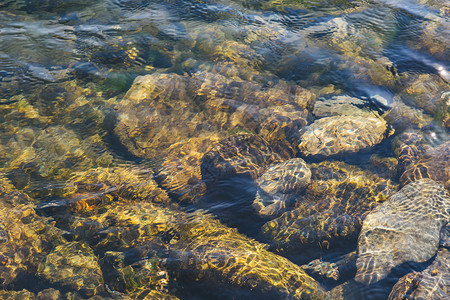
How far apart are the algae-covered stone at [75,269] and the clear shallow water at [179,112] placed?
1 cm

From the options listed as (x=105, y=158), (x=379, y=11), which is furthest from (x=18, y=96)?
(x=379, y=11)

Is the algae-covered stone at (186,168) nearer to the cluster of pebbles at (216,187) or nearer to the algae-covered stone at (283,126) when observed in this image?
the cluster of pebbles at (216,187)

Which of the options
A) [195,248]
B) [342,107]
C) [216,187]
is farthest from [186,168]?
[342,107]

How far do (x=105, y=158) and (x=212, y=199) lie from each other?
1.73 meters

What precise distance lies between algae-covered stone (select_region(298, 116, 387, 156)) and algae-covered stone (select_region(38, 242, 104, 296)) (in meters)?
3.23

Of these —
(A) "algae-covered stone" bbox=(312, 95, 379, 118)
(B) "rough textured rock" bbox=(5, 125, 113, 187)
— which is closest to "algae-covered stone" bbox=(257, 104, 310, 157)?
(A) "algae-covered stone" bbox=(312, 95, 379, 118)

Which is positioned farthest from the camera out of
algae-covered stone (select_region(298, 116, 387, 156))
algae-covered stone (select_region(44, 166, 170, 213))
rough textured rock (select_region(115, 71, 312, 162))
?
rough textured rock (select_region(115, 71, 312, 162))

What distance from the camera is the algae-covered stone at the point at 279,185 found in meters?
4.23

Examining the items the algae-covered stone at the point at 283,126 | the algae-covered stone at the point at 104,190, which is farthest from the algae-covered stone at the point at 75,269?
the algae-covered stone at the point at 283,126

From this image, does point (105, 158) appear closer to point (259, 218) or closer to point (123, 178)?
point (123, 178)

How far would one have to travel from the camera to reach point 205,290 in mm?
3398

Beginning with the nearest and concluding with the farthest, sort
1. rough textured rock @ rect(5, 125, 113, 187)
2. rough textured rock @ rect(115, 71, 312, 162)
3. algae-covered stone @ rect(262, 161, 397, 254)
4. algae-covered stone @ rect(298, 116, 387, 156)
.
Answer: algae-covered stone @ rect(262, 161, 397, 254), rough textured rock @ rect(5, 125, 113, 187), algae-covered stone @ rect(298, 116, 387, 156), rough textured rock @ rect(115, 71, 312, 162)

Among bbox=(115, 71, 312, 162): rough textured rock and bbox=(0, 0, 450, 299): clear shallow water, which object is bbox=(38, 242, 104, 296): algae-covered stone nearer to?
bbox=(0, 0, 450, 299): clear shallow water

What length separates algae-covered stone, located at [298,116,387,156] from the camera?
16.3 feet
